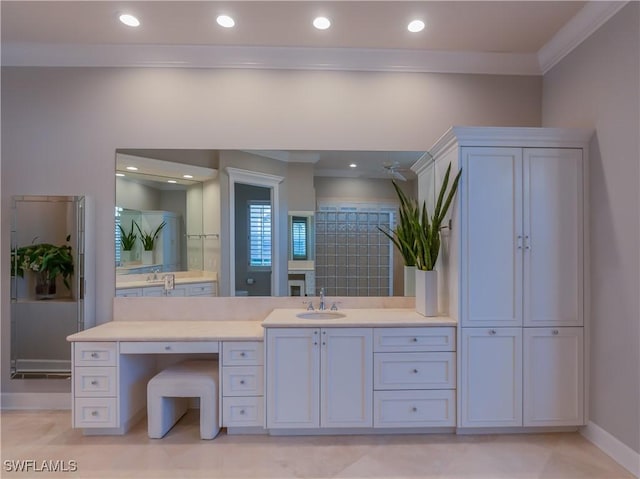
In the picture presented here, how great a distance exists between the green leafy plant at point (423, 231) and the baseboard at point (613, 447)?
151cm

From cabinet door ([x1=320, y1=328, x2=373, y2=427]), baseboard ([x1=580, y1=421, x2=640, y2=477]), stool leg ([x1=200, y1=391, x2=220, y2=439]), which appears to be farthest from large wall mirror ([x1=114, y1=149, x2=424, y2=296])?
baseboard ([x1=580, y1=421, x2=640, y2=477])

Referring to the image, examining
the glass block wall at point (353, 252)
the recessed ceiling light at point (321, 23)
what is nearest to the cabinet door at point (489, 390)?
the glass block wall at point (353, 252)

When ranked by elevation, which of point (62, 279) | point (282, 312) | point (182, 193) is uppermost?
point (182, 193)

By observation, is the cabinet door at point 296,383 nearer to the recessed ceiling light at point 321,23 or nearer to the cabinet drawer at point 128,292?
the cabinet drawer at point 128,292

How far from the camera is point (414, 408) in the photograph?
2447mm

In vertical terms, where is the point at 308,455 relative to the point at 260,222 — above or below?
below

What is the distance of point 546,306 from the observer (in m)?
2.46

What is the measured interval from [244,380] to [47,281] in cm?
187

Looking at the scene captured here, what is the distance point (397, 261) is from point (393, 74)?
1605 millimetres

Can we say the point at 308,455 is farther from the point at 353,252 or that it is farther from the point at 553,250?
the point at 553,250

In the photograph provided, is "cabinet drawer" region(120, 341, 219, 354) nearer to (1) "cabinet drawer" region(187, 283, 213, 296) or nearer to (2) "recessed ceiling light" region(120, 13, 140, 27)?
(1) "cabinet drawer" region(187, 283, 213, 296)

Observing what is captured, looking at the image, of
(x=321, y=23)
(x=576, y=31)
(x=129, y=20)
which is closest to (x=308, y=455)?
(x=321, y=23)

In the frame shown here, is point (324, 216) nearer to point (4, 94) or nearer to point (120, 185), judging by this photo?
point (120, 185)

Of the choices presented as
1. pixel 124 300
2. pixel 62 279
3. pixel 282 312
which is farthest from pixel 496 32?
pixel 62 279
